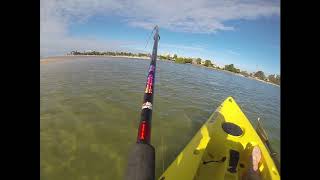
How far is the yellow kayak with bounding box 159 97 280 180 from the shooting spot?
5.09 metres

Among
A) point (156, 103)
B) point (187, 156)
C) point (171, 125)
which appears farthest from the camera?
point (156, 103)

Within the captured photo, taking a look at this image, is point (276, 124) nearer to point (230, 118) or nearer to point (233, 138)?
point (230, 118)

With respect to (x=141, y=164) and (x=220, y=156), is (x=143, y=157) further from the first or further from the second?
(x=220, y=156)

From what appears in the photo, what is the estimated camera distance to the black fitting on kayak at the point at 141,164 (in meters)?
2.20

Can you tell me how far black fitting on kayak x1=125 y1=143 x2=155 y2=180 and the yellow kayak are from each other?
8.63 feet

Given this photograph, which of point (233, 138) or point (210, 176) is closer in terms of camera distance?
point (210, 176)

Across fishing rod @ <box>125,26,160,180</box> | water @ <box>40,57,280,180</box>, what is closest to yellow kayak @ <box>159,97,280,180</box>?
water @ <box>40,57,280,180</box>

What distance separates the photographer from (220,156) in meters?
6.10

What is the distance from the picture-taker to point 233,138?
6508mm

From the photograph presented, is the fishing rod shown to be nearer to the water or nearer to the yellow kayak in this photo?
the yellow kayak

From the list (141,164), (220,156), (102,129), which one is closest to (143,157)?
(141,164)

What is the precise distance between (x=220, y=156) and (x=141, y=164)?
167 inches
